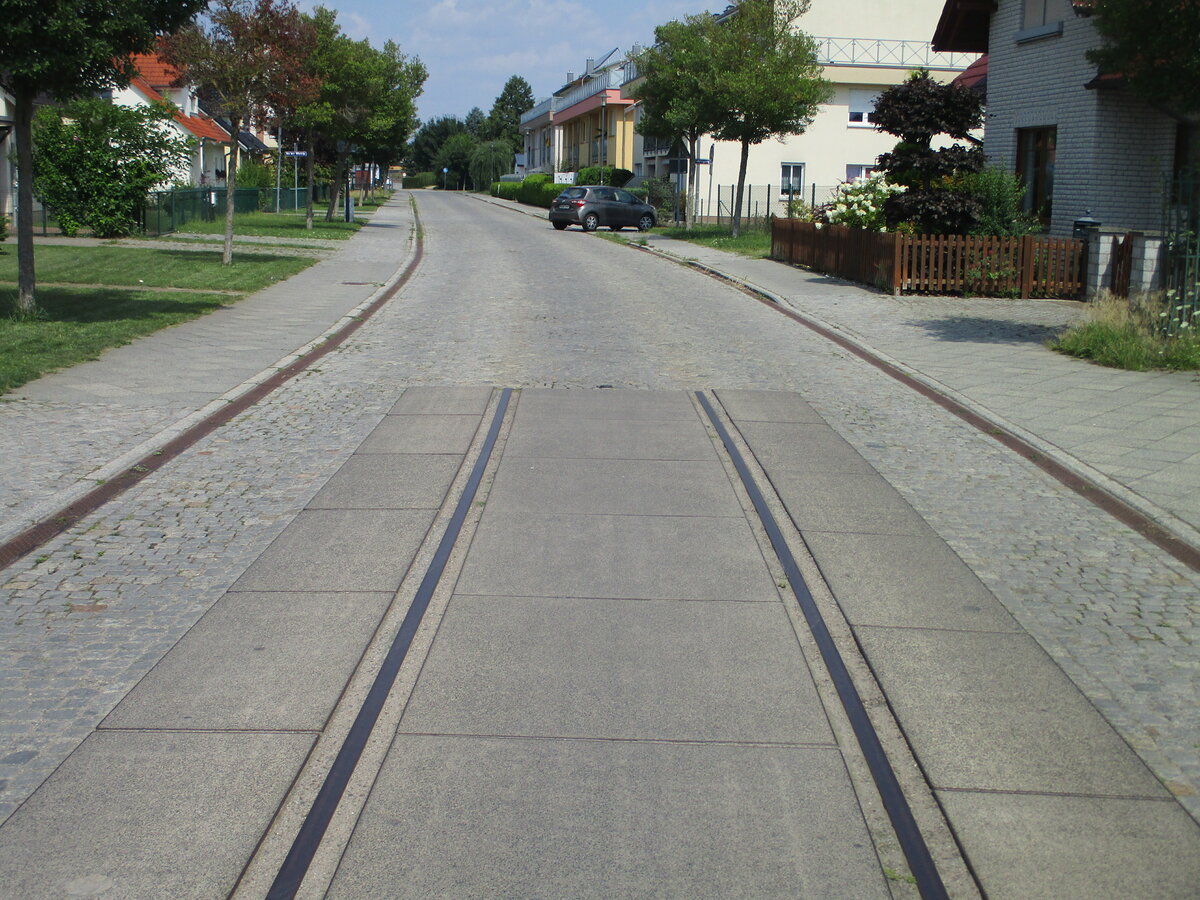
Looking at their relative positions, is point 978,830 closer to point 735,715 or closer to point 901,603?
point 735,715

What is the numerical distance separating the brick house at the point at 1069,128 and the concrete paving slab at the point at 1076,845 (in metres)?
16.9

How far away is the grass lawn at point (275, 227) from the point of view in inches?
1390

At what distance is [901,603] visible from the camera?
6027mm

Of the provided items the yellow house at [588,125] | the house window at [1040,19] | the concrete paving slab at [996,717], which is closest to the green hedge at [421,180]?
the yellow house at [588,125]

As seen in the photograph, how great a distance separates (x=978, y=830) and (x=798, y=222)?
24482 millimetres

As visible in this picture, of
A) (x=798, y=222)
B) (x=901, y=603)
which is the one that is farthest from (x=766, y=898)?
(x=798, y=222)

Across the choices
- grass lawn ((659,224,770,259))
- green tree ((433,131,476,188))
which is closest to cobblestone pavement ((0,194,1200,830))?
grass lawn ((659,224,770,259))

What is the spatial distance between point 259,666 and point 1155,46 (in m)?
10.9

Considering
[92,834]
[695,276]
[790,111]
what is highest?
[790,111]

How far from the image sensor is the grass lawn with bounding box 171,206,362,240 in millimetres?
35312

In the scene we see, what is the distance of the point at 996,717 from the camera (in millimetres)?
4762

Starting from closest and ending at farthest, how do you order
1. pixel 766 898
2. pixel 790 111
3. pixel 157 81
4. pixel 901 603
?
pixel 766 898
pixel 901 603
pixel 790 111
pixel 157 81

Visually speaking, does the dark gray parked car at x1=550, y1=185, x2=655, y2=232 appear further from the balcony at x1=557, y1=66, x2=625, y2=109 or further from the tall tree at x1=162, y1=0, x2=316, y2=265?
the balcony at x1=557, y1=66, x2=625, y2=109

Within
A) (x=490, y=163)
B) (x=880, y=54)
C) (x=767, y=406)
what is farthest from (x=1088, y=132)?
(x=490, y=163)
